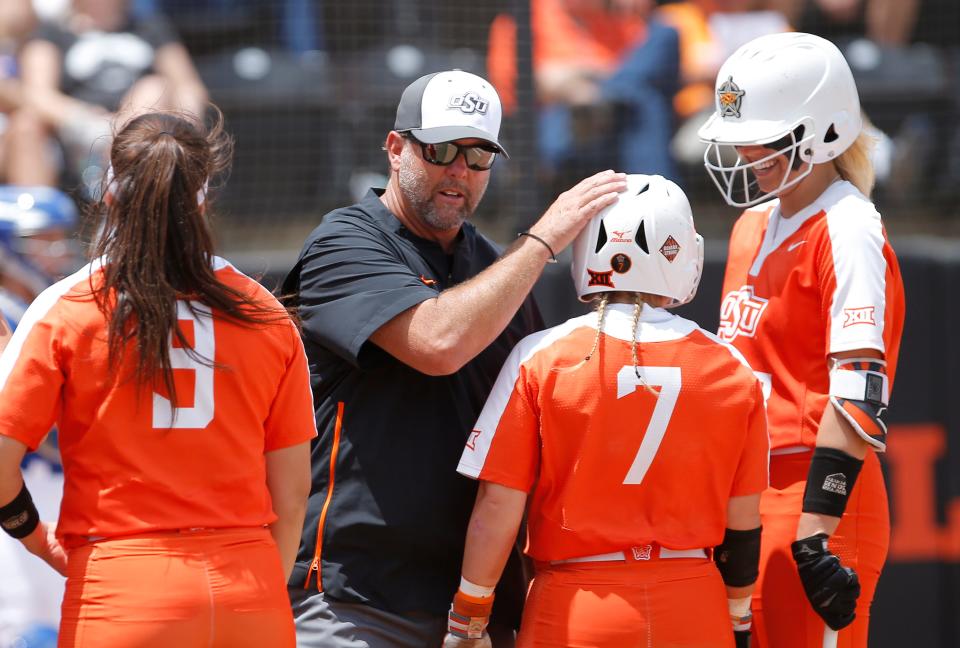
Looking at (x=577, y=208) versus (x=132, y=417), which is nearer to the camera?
(x=132, y=417)

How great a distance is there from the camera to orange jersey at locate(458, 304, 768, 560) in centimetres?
278

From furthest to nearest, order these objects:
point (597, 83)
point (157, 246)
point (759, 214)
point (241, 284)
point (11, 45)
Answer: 1. point (11, 45)
2. point (597, 83)
3. point (759, 214)
4. point (241, 284)
5. point (157, 246)

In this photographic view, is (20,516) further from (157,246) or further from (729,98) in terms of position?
(729,98)

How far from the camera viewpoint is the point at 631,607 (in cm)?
274

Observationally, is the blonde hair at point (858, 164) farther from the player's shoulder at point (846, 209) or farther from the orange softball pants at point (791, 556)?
the orange softball pants at point (791, 556)

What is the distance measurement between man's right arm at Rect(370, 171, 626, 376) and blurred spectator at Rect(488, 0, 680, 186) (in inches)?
99.9

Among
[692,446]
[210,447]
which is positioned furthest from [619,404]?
[210,447]

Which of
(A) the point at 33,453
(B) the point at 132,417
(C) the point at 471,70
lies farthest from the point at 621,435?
(C) the point at 471,70

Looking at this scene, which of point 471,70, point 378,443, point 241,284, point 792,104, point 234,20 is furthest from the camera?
point 234,20

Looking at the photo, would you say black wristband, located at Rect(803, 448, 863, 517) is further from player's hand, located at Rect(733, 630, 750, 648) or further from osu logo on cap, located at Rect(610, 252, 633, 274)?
osu logo on cap, located at Rect(610, 252, 633, 274)

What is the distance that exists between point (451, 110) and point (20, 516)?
Result: 1.43 meters

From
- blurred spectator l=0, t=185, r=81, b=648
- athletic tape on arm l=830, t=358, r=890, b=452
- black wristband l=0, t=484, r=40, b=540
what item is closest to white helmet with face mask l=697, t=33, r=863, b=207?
athletic tape on arm l=830, t=358, r=890, b=452

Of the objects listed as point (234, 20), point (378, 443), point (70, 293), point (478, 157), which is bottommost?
point (378, 443)

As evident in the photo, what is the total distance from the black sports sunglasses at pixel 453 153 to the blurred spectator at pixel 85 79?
3100 millimetres
